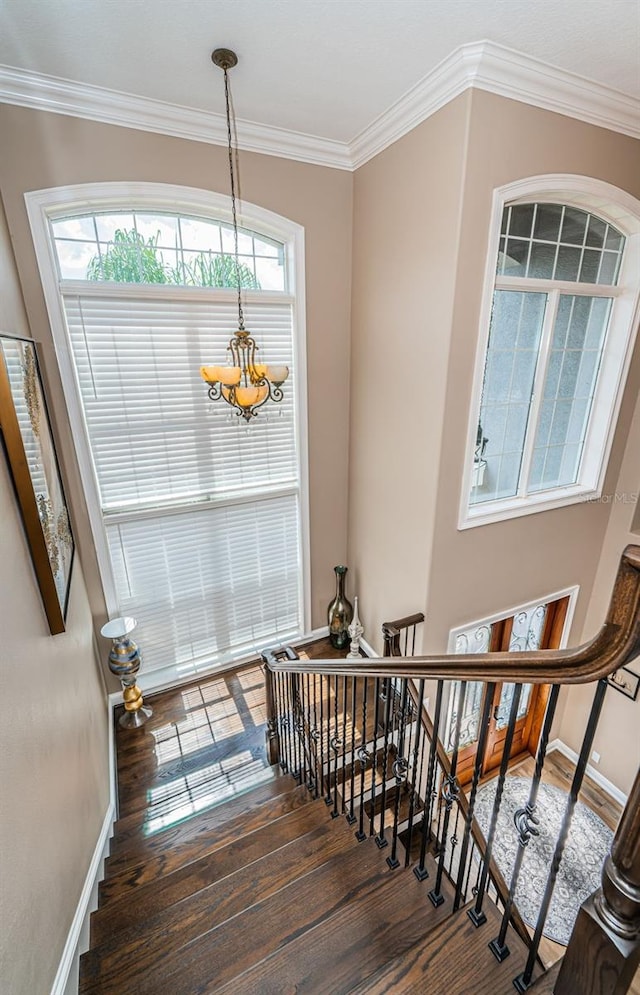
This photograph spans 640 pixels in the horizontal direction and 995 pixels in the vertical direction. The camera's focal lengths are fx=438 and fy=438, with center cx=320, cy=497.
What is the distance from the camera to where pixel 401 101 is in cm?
261

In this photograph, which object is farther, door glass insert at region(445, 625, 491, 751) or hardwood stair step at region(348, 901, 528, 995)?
door glass insert at region(445, 625, 491, 751)

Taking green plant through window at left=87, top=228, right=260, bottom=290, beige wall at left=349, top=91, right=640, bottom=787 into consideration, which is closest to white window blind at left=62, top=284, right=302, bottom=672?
green plant through window at left=87, top=228, right=260, bottom=290

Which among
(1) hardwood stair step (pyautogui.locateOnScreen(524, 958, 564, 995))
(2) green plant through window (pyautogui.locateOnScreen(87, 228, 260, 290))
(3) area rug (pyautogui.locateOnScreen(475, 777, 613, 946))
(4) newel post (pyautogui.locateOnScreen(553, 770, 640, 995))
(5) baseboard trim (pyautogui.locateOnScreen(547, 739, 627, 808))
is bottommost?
(3) area rug (pyautogui.locateOnScreen(475, 777, 613, 946))

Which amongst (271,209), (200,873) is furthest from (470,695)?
(271,209)

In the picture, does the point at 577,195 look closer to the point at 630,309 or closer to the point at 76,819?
the point at 630,309

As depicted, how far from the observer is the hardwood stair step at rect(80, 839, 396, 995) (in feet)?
5.44

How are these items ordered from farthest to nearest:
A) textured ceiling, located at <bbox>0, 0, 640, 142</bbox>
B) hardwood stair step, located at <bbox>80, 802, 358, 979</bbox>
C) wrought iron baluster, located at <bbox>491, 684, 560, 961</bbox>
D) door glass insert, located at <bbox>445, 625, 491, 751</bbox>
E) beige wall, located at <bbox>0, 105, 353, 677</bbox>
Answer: door glass insert, located at <bbox>445, 625, 491, 751</bbox> < beige wall, located at <bbox>0, 105, 353, 677</bbox> < textured ceiling, located at <bbox>0, 0, 640, 142</bbox> < hardwood stair step, located at <bbox>80, 802, 358, 979</bbox> < wrought iron baluster, located at <bbox>491, 684, 560, 961</bbox>

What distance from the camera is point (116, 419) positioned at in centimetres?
311

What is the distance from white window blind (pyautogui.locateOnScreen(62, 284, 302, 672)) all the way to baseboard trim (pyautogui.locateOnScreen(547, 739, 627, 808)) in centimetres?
325

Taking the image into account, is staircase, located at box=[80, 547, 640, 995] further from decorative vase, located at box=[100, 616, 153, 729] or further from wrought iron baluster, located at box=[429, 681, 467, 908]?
decorative vase, located at box=[100, 616, 153, 729]

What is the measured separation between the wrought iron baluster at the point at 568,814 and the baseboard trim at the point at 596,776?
3.91 metres

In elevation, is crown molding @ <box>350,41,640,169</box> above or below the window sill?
above

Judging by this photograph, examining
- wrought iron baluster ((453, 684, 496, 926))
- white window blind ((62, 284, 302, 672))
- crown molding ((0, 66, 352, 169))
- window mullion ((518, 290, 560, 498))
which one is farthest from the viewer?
window mullion ((518, 290, 560, 498))

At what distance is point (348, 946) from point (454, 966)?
1.72 feet
